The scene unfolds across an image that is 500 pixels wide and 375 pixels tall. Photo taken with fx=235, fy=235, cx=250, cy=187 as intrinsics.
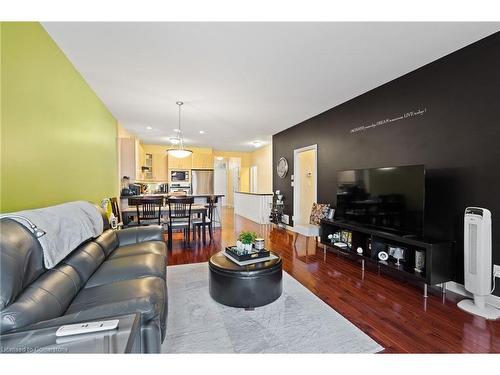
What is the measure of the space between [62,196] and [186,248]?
225 cm

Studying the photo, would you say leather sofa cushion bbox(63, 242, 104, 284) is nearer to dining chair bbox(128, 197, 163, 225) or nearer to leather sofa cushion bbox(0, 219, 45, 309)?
leather sofa cushion bbox(0, 219, 45, 309)

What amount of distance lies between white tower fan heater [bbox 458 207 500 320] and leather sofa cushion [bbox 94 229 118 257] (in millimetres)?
3708

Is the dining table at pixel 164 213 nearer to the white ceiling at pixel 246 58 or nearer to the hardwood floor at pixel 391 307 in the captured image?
the hardwood floor at pixel 391 307

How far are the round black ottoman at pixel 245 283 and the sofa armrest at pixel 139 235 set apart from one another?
1140 millimetres

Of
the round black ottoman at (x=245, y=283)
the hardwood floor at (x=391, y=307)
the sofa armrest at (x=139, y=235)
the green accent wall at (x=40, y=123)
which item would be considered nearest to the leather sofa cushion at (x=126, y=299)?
the round black ottoman at (x=245, y=283)

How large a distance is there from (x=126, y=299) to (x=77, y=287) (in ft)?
1.74

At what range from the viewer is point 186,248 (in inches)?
175

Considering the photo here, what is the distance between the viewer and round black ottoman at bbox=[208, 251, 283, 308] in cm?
224

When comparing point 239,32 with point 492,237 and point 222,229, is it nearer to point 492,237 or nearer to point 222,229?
point 492,237

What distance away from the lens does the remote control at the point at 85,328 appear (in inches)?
38.8

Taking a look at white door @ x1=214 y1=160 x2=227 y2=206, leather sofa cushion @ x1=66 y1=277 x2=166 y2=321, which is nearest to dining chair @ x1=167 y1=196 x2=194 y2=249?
leather sofa cushion @ x1=66 y1=277 x2=166 y2=321

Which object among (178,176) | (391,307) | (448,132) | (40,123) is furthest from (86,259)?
(178,176)

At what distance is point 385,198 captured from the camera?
3137 millimetres
